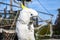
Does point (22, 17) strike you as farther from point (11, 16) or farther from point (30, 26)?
point (11, 16)

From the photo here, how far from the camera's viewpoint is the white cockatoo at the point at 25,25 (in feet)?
24.3

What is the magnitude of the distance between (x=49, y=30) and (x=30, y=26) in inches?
46.7

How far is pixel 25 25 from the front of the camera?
7.52 metres

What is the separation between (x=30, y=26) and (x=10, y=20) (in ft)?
4.06

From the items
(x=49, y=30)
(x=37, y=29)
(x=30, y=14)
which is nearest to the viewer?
(x=30, y=14)

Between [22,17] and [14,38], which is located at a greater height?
[22,17]

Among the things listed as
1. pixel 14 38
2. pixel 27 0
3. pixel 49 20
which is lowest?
pixel 14 38

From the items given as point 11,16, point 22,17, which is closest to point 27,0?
point 11,16

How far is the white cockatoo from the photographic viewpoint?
7421 millimetres

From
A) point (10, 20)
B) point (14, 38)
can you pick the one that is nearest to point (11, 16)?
point (10, 20)

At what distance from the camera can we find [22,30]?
24.8ft

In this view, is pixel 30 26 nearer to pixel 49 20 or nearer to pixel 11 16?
pixel 49 20

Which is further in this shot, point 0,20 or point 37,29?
point 0,20

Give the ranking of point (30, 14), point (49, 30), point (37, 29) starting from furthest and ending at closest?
point (49, 30) → point (37, 29) → point (30, 14)
